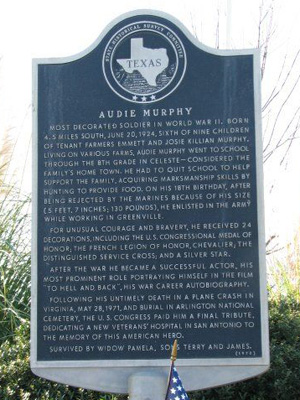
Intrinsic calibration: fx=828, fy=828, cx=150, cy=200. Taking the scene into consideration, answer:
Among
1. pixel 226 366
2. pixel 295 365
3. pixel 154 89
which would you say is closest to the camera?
pixel 226 366

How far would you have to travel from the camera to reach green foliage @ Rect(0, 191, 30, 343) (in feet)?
31.1

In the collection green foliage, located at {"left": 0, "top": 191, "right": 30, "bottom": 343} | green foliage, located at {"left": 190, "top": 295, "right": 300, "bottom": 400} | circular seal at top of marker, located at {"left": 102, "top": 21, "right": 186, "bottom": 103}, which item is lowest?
green foliage, located at {"left": 190, "top": 295, "right": 300, "bottom": 400}

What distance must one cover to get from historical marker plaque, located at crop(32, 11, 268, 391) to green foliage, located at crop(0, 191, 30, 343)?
2380 millimetres

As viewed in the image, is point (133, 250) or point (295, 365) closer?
point (133, 250)

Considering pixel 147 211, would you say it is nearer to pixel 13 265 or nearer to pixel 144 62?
pixel 144 62

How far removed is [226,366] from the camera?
6898 millimetres

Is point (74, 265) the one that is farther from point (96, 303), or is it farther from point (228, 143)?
point (228, 143)

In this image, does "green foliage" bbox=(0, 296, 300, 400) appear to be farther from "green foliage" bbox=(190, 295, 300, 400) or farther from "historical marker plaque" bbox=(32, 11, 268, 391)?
"historical marker plaque" bbox=(32, 11, 268, 391)

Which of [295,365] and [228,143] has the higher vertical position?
[228,143]

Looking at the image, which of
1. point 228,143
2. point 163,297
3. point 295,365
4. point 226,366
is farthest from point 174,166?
point 295,365

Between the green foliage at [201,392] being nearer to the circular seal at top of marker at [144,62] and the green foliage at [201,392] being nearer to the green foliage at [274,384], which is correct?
the green foliage at [274,384]

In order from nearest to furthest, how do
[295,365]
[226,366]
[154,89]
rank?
[226,366], [154,89], [295,365]

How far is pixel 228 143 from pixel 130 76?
1088 mm

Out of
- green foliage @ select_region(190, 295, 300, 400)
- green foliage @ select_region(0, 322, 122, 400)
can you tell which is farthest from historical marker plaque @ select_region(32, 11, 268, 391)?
green foliage @ select_region(190, 295, 300, 400)
